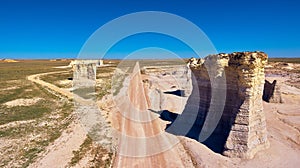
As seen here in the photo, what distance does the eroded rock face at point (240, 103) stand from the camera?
18.1 metres

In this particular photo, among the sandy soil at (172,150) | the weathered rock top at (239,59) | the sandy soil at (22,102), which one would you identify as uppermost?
the weathered rock top at (239,59)

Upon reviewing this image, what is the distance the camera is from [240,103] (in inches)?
752

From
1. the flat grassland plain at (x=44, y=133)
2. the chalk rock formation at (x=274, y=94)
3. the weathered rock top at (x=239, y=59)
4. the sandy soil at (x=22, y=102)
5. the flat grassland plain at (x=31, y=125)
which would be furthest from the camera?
the chalk rock formation at (x=274, y=94)

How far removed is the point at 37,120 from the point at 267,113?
26367 millimetres

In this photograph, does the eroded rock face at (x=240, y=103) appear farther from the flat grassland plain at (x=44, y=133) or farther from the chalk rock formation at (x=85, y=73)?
the chalk rock formation at (x=85, y=73)

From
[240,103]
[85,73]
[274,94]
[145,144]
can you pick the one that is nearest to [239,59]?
[240,103]

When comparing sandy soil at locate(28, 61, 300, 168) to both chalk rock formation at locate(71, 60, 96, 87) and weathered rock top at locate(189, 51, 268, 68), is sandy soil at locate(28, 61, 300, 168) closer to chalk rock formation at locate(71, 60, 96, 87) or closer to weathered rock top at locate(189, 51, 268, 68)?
weathered rock top at locate(189, 51, 268, 68)

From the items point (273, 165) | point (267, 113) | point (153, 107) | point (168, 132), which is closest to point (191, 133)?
point (168, 132)

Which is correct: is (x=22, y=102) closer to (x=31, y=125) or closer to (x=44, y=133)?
(x=31, y=125)

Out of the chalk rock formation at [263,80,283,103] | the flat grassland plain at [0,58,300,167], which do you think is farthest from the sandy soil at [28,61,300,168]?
the chalk rock formation at [263,80,283,103]

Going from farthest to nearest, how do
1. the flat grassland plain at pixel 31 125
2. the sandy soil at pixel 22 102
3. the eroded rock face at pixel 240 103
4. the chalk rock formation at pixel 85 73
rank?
the chalk rock formation at pixel 85 73, the sandy soil at pixel 22 102, the eroded rock face at pixel 240 103, the flat grassland plain at pixel 31 125

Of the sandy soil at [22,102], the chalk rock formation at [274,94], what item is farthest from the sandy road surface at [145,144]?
the chalk rock formation at [274,94]

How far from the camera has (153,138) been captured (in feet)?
69.6

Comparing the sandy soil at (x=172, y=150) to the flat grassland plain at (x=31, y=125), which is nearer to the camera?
the sandy soil at (x=172, y=150)
